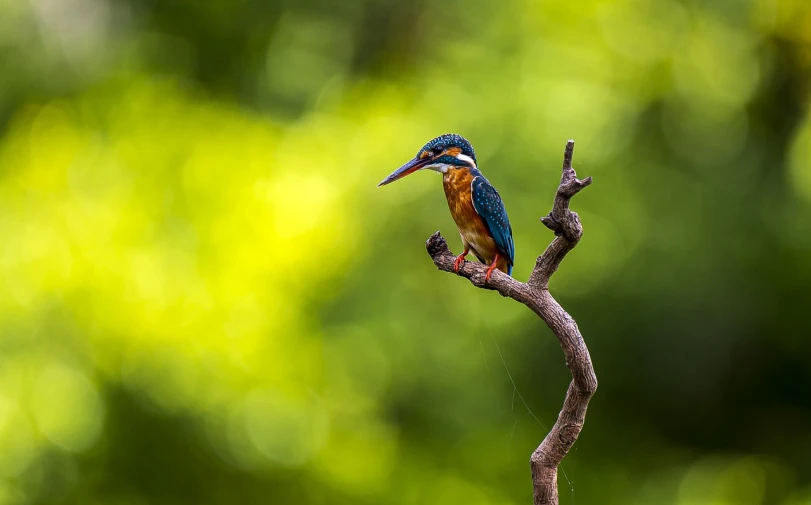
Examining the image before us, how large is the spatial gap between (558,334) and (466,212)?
1.36 feet

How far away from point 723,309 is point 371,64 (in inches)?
121

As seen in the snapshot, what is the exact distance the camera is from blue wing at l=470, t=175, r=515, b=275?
69.7 inches

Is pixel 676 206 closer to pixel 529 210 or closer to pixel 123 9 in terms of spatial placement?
pixel 529 210

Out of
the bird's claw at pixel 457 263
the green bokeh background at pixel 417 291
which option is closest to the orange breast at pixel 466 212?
the bird's claw at pixel 457 263

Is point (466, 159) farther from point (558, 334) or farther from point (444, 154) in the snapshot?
point (558, 334)

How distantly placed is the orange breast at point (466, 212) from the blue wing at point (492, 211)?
0.01 meters

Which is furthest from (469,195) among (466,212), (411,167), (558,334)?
(558,334)

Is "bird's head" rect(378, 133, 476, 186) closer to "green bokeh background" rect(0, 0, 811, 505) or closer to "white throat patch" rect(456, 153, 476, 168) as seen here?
"white throat patch" rect(456, 153, 476, 168)

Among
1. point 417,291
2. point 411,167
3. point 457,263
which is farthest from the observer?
point 417,291

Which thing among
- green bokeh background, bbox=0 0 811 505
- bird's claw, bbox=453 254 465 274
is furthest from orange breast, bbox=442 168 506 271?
green bokeh background, bbox=0 0 811 505

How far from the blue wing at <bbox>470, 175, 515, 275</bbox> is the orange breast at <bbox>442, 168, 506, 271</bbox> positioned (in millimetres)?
11

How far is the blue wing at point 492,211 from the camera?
177 centimetres

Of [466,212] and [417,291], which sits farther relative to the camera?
[417,291]

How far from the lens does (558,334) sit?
1.47 meters
